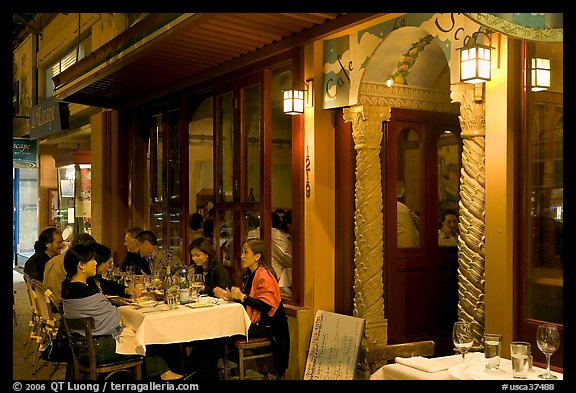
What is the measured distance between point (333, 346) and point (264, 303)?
805 mm

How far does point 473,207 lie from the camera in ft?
16.4

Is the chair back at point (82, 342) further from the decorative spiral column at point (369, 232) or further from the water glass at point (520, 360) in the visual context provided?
the water glass at point (520, 360)

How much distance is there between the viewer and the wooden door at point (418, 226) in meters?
6.64

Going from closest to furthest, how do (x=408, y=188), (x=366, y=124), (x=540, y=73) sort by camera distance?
(x=540, y=73)
(x=366, y=124)
(x=408, y=188)

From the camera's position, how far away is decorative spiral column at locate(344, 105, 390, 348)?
6.24 meters

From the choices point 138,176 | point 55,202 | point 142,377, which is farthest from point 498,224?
point 55,202

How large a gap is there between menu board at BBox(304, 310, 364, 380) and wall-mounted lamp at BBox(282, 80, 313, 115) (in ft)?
6.84

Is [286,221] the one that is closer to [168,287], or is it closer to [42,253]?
[168,287]

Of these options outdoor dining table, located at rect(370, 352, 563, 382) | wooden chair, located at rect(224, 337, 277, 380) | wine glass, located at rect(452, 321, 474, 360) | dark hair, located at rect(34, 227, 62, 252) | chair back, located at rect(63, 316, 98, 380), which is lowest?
wooden chair, located at rect(224, 337, 277, 380)

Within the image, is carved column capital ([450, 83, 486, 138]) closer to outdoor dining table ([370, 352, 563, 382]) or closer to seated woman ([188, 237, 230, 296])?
outdoor dining table ([370, 352, 563, 382])

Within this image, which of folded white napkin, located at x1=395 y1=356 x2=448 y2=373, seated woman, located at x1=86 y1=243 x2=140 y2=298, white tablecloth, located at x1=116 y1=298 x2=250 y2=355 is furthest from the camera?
seated woman, located at x1=86 y1=243 x2=140 y2=298

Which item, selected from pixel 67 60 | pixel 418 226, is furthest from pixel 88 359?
pixel 67 60

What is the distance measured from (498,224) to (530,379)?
1.51 meters

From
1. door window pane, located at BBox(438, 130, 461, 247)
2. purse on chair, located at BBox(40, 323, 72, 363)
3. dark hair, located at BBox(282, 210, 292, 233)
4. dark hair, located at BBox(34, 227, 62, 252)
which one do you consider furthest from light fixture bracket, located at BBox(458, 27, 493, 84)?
dark hair, located at BBox(34, 227, 62, 252)
